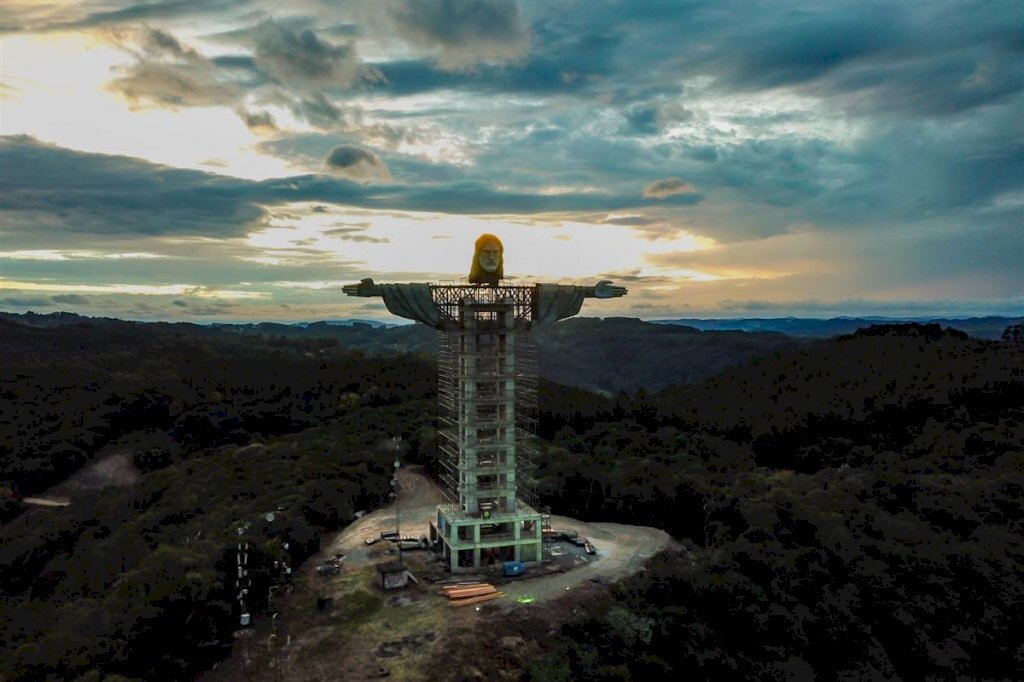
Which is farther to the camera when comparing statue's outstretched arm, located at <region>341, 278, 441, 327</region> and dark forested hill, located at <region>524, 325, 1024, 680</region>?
statue's outstretched arm, located at <region>341, 278, 441, 327</region>

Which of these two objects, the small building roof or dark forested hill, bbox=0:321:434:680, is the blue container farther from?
dark forested hill, bbox=0:321:434:680

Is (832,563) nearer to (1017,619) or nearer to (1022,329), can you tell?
(1017,619)

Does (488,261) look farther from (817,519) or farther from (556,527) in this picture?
(817,519)

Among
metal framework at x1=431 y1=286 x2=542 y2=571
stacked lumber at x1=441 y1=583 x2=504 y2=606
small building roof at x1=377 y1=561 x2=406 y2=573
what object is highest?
metal framework at x1=431 y1=286 x2=542 y2=571

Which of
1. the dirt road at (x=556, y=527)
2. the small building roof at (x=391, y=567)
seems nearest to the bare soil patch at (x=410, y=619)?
the dirt road at (x=556, y=527)

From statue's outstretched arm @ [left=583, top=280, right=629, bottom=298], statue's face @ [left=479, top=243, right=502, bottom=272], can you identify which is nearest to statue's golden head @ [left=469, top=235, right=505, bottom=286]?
statue's face @ [left=479, top=243, right=502, bottom=272]
